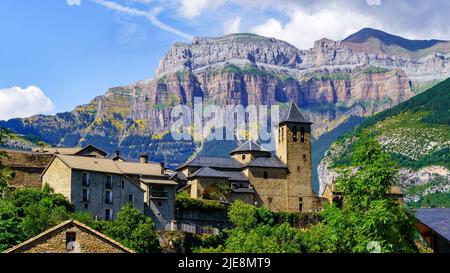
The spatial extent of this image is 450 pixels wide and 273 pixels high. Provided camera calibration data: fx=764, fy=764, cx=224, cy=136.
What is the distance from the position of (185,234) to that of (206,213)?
7.28 meters

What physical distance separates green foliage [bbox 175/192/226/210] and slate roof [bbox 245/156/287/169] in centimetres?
875

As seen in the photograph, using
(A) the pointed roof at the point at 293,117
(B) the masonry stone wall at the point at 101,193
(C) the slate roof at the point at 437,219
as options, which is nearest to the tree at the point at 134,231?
(B) the masonry stone wall at the point at 101,193

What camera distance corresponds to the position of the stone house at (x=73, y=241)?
22.2 m

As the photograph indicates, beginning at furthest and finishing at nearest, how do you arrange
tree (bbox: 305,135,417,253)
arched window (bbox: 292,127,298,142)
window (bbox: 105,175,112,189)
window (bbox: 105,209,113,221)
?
arched window (bbox: 292,127,298,142) → window (bbox: 105,175,112,189) → window (bbox: 105,209,113,221) → tree (bbox: 305,135,417,253)

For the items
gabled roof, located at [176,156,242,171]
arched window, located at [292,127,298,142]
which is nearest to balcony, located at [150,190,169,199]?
gabled roof, located at [176,156,242,171]

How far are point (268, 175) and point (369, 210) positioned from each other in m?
55.6

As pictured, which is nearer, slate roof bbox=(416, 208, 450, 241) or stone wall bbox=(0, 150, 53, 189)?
slate roof bbox=(416, 208, 450, 241)

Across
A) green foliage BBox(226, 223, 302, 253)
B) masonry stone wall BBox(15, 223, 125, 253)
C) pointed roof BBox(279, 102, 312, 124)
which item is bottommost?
green foliage BBox(226, 223, 302, 253)

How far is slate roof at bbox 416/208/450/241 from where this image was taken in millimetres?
23737

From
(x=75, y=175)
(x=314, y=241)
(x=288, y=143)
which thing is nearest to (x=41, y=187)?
(x=75, y=175)

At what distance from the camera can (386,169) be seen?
28.3m

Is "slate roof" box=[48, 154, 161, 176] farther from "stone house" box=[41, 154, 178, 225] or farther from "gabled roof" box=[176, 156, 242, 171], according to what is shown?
"gabled roof" box=[176, 156, 242, 171]
